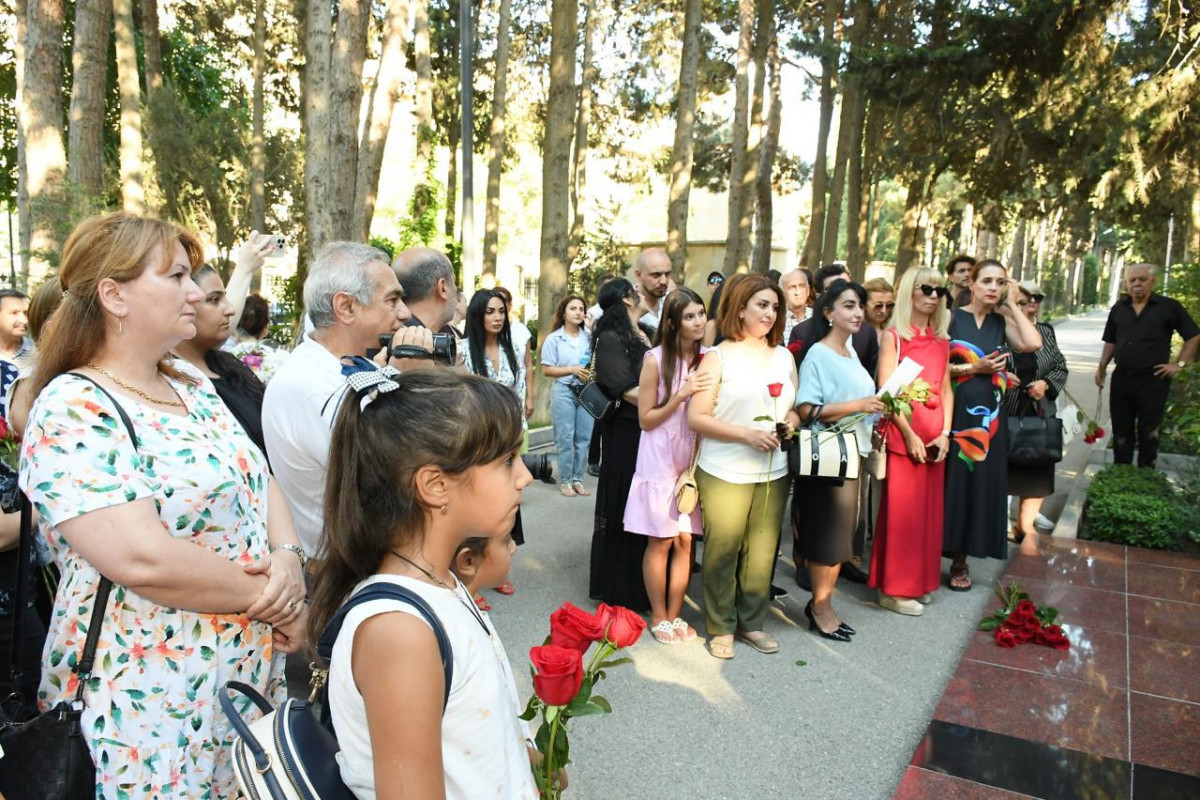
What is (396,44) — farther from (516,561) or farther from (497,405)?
(497,405)

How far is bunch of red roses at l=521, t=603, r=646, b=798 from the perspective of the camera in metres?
1.69

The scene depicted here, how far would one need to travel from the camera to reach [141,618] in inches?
73.1

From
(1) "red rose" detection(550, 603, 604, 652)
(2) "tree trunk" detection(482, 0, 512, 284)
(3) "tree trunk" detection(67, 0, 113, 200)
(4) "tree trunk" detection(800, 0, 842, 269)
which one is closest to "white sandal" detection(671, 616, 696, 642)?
(1) "red rose" detection(550, 603, 604, 652)

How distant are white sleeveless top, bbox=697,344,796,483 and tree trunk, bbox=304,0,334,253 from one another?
18.8 ft

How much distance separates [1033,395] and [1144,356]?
9.59ft

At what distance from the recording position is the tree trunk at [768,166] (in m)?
20.3

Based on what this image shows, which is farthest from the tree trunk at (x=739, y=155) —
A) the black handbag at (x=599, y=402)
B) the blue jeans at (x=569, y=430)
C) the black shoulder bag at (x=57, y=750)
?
the black shoulder bag at (x=57, y=750)

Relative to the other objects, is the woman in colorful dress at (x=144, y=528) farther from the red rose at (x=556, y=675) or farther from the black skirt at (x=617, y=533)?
the black skirt at (x=617, y=533)

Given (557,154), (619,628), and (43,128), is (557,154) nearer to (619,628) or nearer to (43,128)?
(43,128)

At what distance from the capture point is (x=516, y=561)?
611 centimetres

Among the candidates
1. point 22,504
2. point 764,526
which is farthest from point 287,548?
point 764,526

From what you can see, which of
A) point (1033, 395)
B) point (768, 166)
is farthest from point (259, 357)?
point (768, 166)

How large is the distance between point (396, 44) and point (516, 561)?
8.58m

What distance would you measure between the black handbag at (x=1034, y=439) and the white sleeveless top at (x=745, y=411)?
267 centimetres
